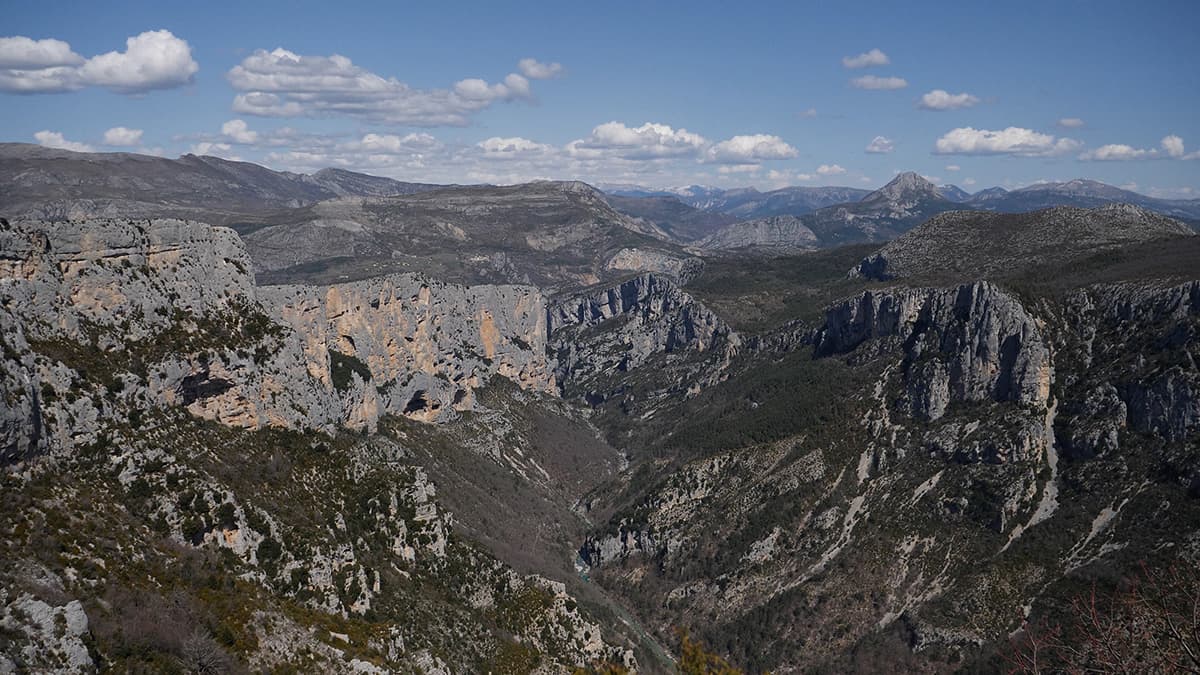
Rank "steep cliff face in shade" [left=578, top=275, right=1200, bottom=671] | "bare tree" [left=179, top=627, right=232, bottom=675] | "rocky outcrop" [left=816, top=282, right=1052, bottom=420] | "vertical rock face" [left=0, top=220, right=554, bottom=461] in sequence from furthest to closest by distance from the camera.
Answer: "rocky outcrop" [left=816, top=282, right=1052, bottom=420] < "steep cliff face in shade" [left=578, top=275, right=1200, bottom=671] < "vertical rock face" [left=0, top=220, right=554, bottom=461] < "bare tree" [left=179, top=627, right=232, bottom=675]

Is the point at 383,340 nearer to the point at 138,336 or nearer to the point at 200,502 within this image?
the point at 138,336

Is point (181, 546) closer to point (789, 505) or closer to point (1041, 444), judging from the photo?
point (789, 505)

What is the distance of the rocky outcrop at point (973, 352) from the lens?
146 m

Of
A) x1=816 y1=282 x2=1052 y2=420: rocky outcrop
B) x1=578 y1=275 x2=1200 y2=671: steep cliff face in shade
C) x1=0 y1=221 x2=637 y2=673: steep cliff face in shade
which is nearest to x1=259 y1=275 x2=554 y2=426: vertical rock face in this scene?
x1=0 y1=221 x2=637 y2=673: steep cliff face in shade

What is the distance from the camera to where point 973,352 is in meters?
156

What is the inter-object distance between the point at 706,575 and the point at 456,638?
3180 inches

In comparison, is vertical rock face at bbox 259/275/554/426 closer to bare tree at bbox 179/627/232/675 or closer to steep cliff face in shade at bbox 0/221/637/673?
steep cliff face in shade at bbox 0/221/637/673

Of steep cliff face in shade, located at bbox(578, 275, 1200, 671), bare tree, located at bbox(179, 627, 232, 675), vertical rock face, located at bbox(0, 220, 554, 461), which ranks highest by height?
vertical rock face, located at bbox(0, 220, 554, 461)

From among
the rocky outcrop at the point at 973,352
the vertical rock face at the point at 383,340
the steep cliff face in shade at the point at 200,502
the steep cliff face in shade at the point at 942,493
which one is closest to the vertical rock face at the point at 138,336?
the steep cliff face in shade at the point at 200,502

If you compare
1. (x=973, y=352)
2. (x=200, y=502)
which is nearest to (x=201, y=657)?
(x=200, y=502)

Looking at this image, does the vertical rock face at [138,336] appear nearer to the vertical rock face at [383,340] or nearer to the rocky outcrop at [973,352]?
the vertical rock face at [383,340]

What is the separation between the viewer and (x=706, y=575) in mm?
150250

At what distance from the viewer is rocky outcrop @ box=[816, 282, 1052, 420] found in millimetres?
146500

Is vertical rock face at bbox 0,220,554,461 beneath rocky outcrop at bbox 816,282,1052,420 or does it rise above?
above
